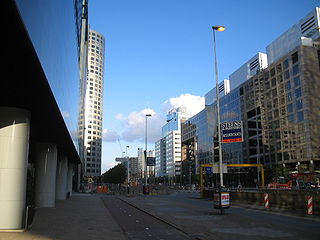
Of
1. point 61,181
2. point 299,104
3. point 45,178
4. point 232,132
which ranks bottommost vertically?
point 61,181

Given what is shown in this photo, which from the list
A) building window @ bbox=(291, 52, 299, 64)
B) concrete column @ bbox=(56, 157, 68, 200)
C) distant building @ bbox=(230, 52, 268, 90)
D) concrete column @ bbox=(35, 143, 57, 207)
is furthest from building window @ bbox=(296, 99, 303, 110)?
distant building @ bbox=(230, 52, 268, 90)

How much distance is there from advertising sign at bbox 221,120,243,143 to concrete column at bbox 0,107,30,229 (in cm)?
1282

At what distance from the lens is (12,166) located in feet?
49.2

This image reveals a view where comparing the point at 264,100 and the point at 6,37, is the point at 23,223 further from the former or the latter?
the point at 264,100

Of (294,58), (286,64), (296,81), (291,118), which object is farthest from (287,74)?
(291,118)

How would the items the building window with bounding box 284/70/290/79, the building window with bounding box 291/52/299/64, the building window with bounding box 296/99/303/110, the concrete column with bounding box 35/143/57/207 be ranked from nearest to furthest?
1. the concrete column with bounding box 35/143/57/207
2. the building window with bounding box 296/99/303/110
3. the building window with bounding box 291/52/299/64
4. the building window with bounding box 284/70/290/79

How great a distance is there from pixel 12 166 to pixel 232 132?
1385cm

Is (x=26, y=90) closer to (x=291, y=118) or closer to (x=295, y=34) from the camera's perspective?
(x=291, y=118)

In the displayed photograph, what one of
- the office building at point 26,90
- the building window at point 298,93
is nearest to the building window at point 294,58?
the building window at point 298,93

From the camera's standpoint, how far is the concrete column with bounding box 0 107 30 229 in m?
14.8

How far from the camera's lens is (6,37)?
25.6 feet

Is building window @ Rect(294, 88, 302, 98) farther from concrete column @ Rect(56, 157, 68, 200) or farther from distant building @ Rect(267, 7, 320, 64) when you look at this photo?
concrete column @ Rect(56, 157, 68, 200)

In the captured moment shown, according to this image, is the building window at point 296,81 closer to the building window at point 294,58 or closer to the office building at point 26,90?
the building window at point 294,58

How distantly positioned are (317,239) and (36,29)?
11371 mm
